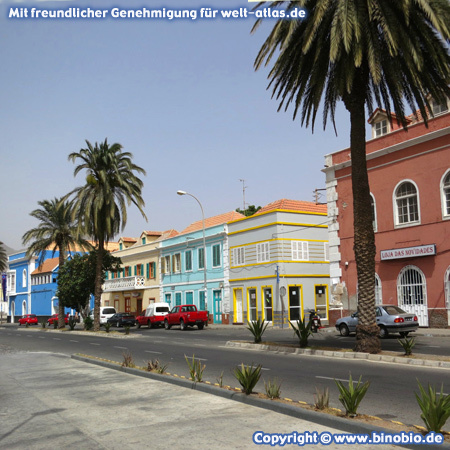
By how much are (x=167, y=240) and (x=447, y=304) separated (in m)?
34.8

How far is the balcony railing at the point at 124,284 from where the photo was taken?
6097 centimetres

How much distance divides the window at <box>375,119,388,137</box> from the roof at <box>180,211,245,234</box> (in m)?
18.0

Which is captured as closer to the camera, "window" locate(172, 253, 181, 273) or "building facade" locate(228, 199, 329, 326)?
"building facade" locate(228, 199, 329, 326)

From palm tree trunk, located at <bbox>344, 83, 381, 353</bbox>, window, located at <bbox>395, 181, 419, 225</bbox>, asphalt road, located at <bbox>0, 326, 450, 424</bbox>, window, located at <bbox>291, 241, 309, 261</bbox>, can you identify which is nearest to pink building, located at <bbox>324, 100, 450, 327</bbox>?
window, located at <bbox>395, 181, 419, 225</bbox>

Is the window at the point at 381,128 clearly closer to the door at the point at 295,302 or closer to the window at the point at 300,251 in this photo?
the window at the point at 300,251

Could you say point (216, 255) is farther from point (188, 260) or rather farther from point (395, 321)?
point (395, 321)

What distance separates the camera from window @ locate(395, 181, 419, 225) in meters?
29.3

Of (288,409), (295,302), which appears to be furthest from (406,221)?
(288,409)

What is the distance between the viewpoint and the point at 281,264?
1623 inches

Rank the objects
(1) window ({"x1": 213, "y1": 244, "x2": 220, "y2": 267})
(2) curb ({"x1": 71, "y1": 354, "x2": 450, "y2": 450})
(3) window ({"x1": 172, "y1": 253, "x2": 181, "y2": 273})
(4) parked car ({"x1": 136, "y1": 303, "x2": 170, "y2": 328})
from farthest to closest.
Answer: (3) window ({"x1": 172, "y1": 253, "x2": 181, "y2": 273}), (1) window ({"x1": 213, "y1": 244, "x2": 220, "y2": 267}), (4) parked car ({"x1": 136, "y1": 303, "x2": 170, "y2": 328}), (2) curb ({"x1": 71, "y1": 354, "x2": 450, "y2": 450})

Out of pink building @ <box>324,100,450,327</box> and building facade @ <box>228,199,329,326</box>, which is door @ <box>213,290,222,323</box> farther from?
pink building @ <box>324,100,450,327</box>

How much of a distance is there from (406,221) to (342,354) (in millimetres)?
14492

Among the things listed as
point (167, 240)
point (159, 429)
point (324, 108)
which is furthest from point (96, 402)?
point (167, 240)

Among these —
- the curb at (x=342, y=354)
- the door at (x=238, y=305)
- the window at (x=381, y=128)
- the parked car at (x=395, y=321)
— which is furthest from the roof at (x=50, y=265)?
the parked car at (x=395, y=321)
